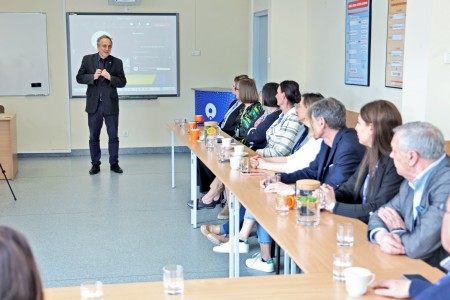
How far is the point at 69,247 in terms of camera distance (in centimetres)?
516

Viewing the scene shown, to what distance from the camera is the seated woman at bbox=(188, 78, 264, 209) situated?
245 inches

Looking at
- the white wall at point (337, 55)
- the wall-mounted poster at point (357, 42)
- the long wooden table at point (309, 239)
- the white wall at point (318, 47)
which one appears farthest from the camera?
the wall-mounted poster at point (357, 42)

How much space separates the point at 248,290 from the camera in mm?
2213

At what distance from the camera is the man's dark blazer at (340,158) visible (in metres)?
3.74

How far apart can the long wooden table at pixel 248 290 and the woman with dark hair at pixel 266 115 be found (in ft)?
11.2

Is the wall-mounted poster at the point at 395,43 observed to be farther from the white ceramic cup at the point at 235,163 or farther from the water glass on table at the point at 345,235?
the water glass on table at the point at 345,235

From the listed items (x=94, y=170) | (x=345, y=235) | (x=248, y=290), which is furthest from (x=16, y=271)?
(x=94, y=170)

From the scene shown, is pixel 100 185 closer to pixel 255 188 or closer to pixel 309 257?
pixel 255 188

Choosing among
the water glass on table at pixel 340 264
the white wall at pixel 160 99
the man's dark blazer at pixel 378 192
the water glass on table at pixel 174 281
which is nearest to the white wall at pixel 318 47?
the white wall at pixel 160 99

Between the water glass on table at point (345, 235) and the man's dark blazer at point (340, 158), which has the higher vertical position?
the man's dark blazer at point (340, 158)

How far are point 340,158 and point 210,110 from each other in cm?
528

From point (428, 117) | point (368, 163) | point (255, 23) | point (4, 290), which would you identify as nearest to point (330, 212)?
point (368, 163)

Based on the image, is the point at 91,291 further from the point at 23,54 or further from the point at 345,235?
the point at 23,54

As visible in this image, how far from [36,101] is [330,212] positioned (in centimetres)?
704
